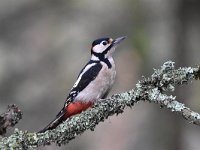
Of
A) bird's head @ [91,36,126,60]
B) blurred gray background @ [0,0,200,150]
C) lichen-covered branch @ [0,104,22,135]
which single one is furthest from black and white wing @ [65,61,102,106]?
blurred gray background @ [0,0,200,150]

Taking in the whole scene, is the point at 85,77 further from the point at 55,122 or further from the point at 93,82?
the point at 55,122

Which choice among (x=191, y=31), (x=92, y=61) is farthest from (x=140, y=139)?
(x=92, y=61)

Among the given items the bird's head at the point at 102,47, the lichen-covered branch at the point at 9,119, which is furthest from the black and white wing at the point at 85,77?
the lichen-covered branch at the point at 9,119

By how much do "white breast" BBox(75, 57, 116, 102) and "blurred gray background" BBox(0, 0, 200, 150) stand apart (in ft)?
11.4

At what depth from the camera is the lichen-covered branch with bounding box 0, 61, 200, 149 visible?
3.62 m

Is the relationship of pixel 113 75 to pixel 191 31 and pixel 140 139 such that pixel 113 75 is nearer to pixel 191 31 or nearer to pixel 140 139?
pixel 191 31

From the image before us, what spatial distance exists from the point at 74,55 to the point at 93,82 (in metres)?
5.42

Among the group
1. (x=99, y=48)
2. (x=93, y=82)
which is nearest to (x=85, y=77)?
(x=93, y=82)

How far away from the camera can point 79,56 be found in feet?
35.5

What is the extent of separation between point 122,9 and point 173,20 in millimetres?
1206

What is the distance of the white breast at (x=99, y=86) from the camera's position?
201 inches

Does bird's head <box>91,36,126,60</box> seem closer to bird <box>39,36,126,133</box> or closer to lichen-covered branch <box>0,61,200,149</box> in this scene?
bird <box>39,36,126,133</box>

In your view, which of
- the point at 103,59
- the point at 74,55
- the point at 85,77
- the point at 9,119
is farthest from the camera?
the point at 74,55

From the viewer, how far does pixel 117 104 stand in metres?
3.88
